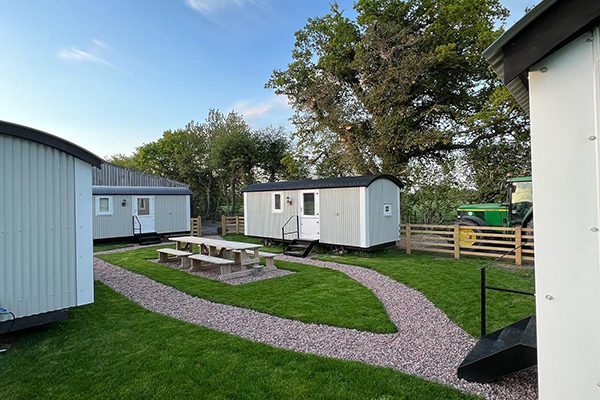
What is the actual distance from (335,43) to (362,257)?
13.7 m

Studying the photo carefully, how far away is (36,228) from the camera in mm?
4285

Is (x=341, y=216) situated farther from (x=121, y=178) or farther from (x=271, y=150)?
(x=271, y=150)

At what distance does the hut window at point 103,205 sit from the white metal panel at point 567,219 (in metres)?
16.4

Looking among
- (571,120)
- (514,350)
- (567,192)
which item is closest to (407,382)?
(514,350)

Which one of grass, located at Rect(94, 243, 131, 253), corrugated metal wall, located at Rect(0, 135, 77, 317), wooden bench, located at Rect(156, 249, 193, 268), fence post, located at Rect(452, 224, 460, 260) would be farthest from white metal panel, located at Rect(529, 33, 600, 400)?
grass, located at Rect(94, 243, 131, 253)

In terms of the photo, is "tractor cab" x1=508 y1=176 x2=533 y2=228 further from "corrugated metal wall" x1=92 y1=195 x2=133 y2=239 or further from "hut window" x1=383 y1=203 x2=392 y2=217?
"corrugated metal wall" x1=92 y1=195 x2=133 y2=239

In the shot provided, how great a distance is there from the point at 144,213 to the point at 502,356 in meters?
16.4

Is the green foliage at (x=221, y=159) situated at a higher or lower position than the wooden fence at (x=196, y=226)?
higher

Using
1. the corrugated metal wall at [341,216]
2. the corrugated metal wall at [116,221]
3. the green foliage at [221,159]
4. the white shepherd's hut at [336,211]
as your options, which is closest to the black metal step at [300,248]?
the white shepherd's hut at [336,211]

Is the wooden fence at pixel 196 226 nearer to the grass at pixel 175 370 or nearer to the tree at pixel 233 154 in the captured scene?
the tree at pixel 233 154

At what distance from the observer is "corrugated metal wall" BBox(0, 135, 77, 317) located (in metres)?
4.07

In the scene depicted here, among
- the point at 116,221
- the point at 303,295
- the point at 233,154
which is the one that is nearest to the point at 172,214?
the point at 116,221

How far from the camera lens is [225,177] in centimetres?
2553

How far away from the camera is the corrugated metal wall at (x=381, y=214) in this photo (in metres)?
10.6
